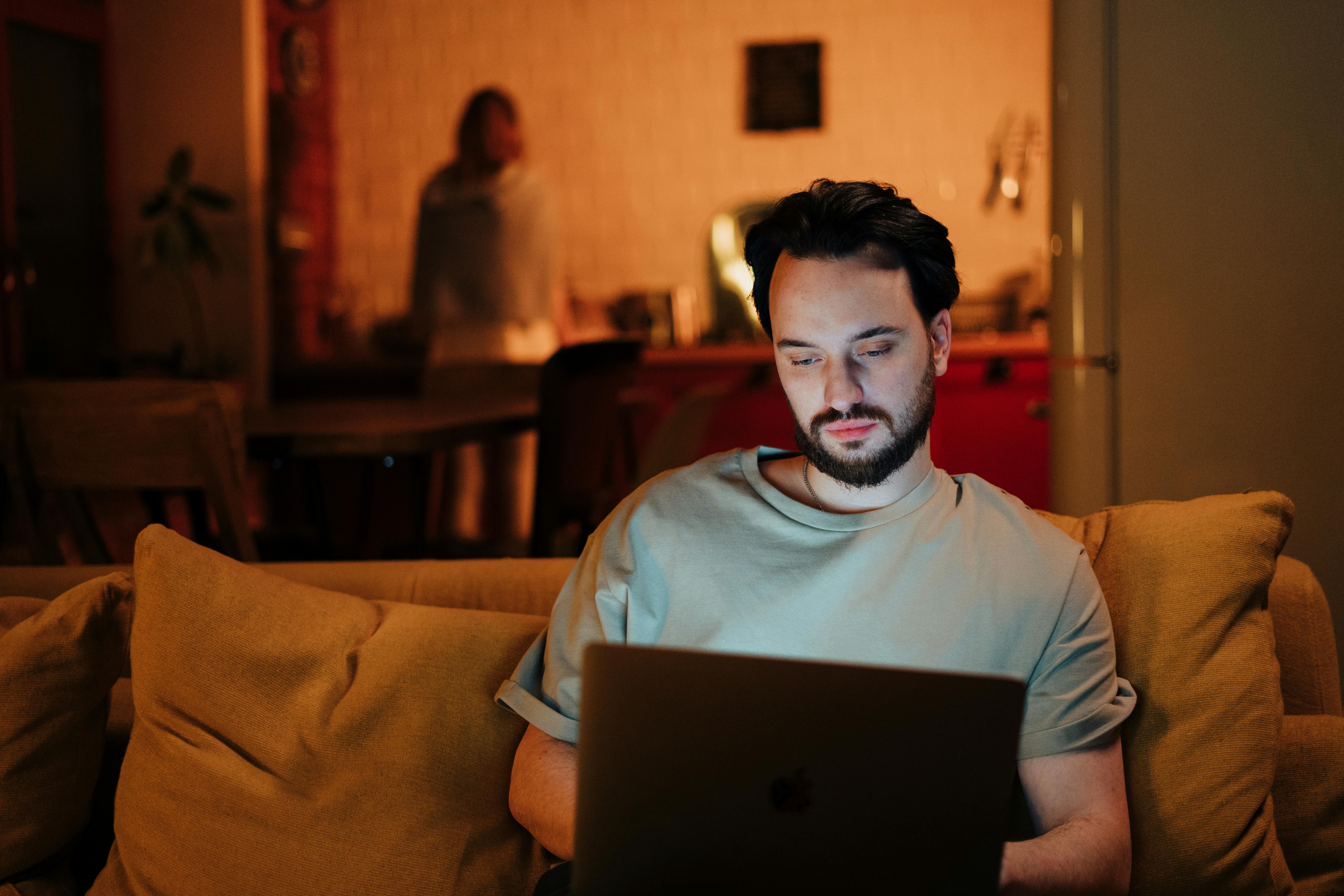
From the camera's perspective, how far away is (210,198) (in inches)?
205

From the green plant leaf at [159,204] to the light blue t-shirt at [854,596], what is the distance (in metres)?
4.81

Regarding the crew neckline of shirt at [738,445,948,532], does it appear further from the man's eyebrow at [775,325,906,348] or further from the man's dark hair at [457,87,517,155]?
the man's dark hair at [457,87,517,155]

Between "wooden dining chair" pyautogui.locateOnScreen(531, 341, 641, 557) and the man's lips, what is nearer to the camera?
the man's lips

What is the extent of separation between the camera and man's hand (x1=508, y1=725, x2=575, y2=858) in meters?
1.01

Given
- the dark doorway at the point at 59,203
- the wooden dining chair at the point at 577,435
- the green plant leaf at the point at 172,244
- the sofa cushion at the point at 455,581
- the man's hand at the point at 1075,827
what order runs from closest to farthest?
the man's hand at the point at 1075,827 < the sofa cushion at the point at 455,581 < the wooden dining chair at the point at 577,435 < the dark doorway at the point at 59,203 < the green plant leaf at the point at 172,244

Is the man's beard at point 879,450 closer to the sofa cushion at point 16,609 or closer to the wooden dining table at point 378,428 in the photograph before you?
the sofa cushion at point 16,609

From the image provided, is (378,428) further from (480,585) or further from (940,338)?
(940,338)

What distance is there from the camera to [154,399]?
1969 mm

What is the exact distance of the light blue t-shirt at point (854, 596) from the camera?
1.03 m

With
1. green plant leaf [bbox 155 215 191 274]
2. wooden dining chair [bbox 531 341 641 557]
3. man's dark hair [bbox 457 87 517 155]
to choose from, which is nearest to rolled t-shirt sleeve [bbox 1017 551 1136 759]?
wooden dining chair [bbox 531 341 641 557]

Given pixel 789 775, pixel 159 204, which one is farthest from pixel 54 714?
pixel 159 204

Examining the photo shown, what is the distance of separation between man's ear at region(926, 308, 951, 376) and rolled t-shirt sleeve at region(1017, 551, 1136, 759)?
0.26 m

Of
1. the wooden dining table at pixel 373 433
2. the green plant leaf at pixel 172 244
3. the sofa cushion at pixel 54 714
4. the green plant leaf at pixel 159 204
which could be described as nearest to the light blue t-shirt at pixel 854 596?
the sofa cushion at pixel 54 714

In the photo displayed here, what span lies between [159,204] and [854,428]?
4964 millimetres
